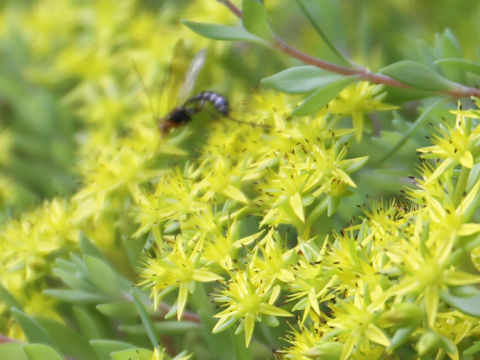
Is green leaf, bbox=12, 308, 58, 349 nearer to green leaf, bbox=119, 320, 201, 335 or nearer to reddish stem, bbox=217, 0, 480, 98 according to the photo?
green leaf, bbox=119, 320, 201, 335

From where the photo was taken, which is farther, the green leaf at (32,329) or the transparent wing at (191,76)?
the transparent wing at (191,76)

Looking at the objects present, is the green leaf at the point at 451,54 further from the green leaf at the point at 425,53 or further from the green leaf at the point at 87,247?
the green leaf at the point at 87,247

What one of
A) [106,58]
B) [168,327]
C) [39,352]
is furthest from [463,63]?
[106,58]

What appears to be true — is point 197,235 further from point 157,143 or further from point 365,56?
point 365,56

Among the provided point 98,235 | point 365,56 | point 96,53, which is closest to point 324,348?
point 98,235

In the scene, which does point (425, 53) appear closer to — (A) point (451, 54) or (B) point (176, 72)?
(A) point (451, 54)

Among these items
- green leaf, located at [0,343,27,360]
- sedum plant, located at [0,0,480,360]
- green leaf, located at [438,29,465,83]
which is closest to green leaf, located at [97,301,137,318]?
sedum plant, located at [0,0,480,360]

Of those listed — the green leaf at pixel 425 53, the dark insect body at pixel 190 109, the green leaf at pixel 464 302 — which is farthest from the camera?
the dark insect body at pixel 190 109

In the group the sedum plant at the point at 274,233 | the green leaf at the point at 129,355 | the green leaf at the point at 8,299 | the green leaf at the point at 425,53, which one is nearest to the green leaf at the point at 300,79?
the sedum plant at the point at 274,233
